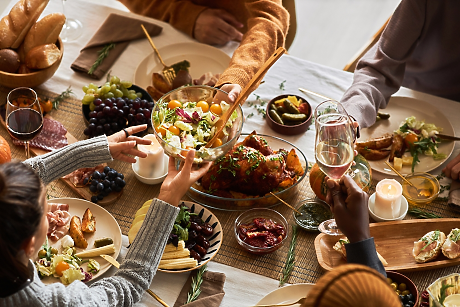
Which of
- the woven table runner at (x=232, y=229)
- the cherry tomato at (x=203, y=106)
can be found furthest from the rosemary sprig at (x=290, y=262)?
the cherry tomato at (x=203, y=106)

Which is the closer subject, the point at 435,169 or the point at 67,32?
the point at 435,169

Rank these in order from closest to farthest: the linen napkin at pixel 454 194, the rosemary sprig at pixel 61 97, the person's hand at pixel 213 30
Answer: the linen napkin at pixel 454 194 → the rosemary sprig at pixel 61 97 → the person's hand at pixel 213 30

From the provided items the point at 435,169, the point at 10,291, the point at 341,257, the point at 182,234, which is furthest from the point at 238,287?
the point at 435,169

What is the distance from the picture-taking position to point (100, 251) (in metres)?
1.79

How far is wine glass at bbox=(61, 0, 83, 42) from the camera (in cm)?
278

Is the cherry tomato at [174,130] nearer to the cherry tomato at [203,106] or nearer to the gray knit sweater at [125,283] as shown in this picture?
the cherry tomato at [203,106]

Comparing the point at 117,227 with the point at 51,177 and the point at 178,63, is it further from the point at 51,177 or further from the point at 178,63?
the point at 178,63

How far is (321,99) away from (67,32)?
160 cm

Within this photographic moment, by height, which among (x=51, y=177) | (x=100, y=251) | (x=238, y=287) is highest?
(x=51, y=177)

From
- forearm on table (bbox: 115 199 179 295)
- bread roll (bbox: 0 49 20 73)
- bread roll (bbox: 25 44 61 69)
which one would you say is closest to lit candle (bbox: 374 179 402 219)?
forearm on table (bbox: 115 199 179 295)

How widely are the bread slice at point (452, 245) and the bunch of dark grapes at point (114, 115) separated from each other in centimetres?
145

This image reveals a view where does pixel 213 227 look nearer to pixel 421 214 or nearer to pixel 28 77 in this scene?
pixel 421 214

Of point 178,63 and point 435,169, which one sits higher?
point 178,63

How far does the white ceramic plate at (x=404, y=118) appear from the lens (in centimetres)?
214
